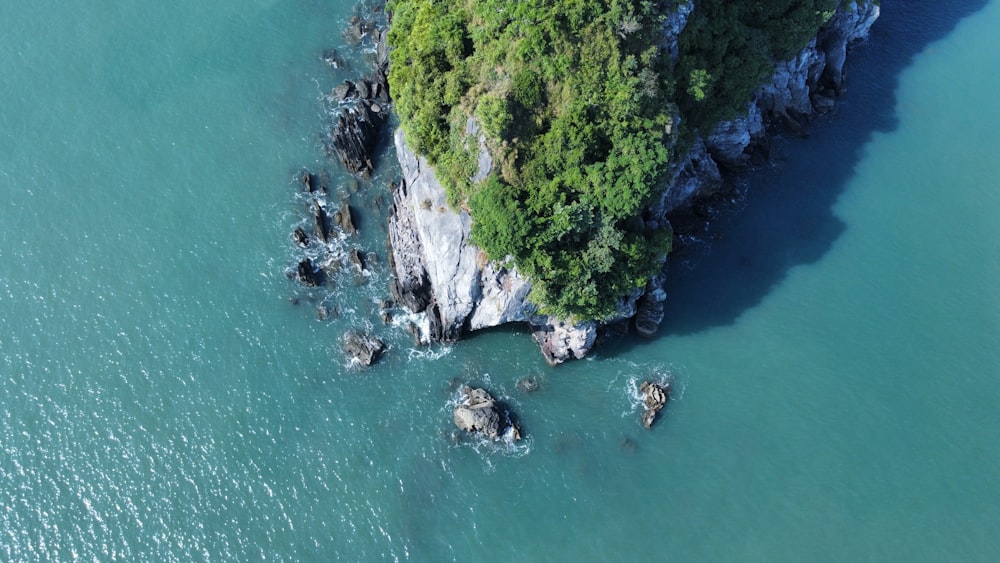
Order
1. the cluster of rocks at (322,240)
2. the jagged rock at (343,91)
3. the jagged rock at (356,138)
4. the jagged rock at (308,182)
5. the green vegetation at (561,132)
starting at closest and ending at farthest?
1. the green vegetation at (561,132)
2. the cluster of rocks at (322,240)
3. the jagged rock at (308,182)
4. the jagged rock at (356,138)
5. the jagged rock at (343,91)

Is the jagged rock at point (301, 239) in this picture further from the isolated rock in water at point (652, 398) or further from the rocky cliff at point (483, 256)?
the isolated rock in water at point (652, 398)

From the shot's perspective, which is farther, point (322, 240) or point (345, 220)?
point (345, 220)

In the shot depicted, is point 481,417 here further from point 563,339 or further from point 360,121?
point 360,121

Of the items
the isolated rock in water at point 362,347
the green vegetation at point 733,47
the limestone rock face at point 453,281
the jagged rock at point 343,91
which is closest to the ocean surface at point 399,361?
the isolated rock in water at point 362,347

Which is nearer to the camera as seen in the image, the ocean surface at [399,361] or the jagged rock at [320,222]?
the ocean surface at [399,361]

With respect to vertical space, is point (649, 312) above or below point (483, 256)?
below

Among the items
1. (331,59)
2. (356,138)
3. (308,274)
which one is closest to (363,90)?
(331,59)

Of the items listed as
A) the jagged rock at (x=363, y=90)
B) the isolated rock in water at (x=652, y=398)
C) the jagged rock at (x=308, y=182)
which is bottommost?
the isolated rock in water at (x=652, y=398)
